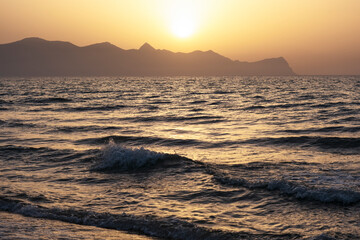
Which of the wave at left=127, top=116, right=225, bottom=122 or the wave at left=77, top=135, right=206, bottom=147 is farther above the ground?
the wave at left=127, top=116, right=225, bottom=122

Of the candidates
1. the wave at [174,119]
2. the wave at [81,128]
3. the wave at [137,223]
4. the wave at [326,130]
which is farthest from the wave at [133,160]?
the wave at [174,119]

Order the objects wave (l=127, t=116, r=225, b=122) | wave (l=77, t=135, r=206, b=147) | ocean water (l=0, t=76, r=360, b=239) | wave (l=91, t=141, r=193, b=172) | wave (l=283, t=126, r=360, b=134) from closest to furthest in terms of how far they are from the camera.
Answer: ocean water (l=0, t=76, r=360, b=239)
wave (l=91, t=141, r=193, b=172)
wave (l=77, t=135, r=206, b=147)
wave (l=283, t=126, r=360, b=134)
wave (l=127, t=116, r=225, b=122)

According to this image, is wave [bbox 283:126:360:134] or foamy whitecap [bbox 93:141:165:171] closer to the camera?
foamy whitecap [bbox 93:141:165:171]

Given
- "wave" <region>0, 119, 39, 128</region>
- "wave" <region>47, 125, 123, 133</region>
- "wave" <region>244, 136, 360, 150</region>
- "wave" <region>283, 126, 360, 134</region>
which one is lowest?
"wave" <region>47, 125, 123, 133</region>

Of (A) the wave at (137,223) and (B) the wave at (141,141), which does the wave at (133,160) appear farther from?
(A) the wave at (137,223)

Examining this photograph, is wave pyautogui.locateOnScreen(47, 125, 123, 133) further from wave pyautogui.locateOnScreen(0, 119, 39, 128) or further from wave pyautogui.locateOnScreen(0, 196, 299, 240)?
wave pyautogui.locateOnScreen(0, 196, 299, 240)

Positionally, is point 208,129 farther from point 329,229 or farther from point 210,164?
point 329,229

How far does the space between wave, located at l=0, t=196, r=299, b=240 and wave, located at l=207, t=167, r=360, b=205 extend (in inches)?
105

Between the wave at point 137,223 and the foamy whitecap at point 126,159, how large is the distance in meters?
4.64

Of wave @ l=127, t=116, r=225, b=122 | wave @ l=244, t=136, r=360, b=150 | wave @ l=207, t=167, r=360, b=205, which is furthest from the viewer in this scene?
wave @ l=127, t=116, r=225, b=122

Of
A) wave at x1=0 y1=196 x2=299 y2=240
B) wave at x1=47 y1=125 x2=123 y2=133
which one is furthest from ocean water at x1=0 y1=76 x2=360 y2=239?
wave at x1=47 y1=125 x2=123 y2=133

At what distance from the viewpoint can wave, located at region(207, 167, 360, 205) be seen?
9945mm

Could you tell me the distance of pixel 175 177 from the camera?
1312cm

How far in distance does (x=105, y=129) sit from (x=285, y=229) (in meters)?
18.8
